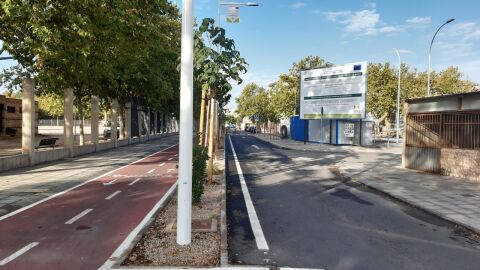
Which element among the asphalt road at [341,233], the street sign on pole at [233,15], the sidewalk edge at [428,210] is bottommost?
the asphalt road at [341,233]

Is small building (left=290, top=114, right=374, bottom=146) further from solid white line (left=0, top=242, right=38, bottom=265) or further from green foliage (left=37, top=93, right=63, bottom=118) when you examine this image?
green foliage (left=37, top=93, right=63, bottom=118)

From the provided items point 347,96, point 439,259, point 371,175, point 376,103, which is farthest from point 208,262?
point 376,103

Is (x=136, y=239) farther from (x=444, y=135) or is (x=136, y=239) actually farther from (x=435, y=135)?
(x=435, y=135)

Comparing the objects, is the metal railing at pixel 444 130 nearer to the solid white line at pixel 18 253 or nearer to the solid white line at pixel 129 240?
the solid white line at pixel 129 240

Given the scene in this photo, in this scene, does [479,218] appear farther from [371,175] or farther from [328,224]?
[371,175]

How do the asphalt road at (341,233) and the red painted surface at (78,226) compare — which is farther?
the asphalt road at (341,233)

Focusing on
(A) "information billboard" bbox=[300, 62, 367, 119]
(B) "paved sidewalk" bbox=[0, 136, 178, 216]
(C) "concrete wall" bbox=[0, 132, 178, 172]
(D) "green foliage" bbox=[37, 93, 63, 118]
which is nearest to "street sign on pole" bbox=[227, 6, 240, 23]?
(B) "paved sidewalk" bbox=[0, 136, 178, 216]

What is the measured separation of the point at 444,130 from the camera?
17.3m

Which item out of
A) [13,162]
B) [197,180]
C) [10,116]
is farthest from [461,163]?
[10,116]

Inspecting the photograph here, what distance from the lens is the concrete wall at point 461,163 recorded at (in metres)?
15.6

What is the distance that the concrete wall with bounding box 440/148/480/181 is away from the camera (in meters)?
15.6

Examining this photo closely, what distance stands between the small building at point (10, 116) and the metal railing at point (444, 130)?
110 ft

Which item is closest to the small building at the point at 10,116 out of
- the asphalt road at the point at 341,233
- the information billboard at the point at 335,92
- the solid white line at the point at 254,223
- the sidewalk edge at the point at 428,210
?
the information billboard at the point at 335,92

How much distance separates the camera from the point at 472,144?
1592cm
